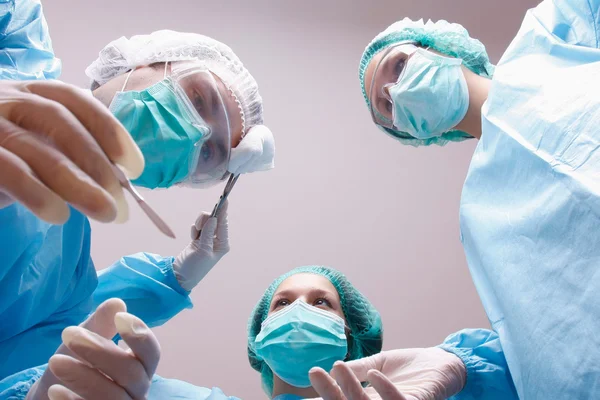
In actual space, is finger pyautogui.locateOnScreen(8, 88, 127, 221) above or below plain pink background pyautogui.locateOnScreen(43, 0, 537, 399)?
above

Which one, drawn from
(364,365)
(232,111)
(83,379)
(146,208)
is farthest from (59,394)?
(232,111)

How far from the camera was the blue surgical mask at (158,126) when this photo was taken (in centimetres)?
141

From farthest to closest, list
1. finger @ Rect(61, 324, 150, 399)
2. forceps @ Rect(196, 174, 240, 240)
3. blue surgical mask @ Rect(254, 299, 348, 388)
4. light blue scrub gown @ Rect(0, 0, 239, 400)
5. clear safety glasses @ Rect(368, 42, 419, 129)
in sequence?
clear safety glasses @ Rect(368, 42, 419, 129) → forceps @ Rect(196, 174, 240, 240) → blue surgical mask @ Rect(254, 299, 348, 388) → light blue scrub gown @ Rect(0, 0, 239, 400) → finger @ Rect(61, 324, 150, 399)

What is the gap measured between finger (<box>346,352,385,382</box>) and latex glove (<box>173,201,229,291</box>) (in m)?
0.69

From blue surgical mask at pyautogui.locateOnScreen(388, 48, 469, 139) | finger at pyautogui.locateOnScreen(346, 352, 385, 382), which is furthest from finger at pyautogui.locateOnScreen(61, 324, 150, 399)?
blue surgical mask at pyautogui.locateOnScreen(388, 48, 469, 139)

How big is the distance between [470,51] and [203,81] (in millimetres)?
977

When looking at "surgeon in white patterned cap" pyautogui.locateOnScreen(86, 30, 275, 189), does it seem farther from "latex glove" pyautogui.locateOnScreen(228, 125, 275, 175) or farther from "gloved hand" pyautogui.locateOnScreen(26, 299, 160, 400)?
"gloved hand" pyautogui.locateOnScreen(26, 299, 160, 400)

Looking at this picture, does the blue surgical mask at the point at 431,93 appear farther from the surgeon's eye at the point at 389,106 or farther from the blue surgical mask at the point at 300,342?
the blue surgical mask at the point at 300,342

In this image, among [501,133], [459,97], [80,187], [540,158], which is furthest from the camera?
Answer: [459,97]

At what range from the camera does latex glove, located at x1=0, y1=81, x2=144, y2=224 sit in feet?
2.31

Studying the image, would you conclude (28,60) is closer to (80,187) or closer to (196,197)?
(80,187)

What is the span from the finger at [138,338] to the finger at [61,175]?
0.23 metres

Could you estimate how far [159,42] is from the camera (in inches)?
60.2

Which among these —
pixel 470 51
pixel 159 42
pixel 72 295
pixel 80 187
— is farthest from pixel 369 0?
pixel 80 187
